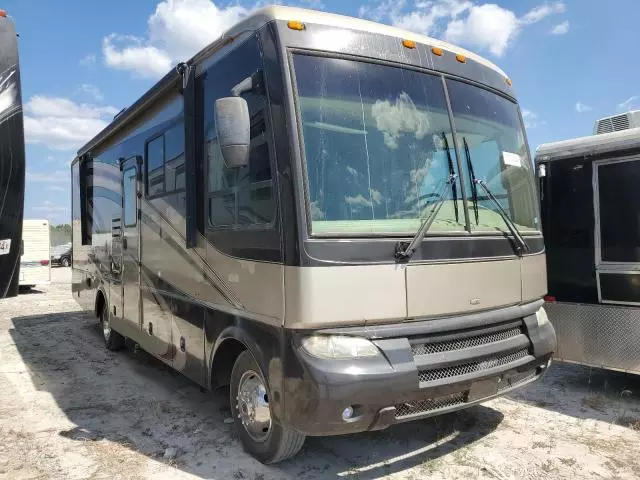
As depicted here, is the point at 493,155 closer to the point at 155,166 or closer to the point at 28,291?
the point at 155,166

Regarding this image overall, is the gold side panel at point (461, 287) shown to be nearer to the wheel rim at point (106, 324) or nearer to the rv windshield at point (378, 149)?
the rv windshield at point (378, 149)

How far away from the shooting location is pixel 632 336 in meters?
4.88

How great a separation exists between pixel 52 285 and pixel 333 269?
18481 mm

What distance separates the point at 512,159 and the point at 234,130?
90.8 inches

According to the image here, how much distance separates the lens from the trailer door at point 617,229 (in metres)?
4.86

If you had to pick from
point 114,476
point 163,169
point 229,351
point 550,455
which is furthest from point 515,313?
point 163,169

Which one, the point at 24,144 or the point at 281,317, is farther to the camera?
the point at 24,144

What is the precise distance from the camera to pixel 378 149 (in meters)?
3.46

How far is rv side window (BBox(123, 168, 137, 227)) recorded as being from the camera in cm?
611

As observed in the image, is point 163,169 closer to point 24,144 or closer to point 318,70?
point 24,144

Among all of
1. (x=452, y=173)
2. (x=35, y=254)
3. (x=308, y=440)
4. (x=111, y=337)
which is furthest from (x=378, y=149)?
(x=35, y=254)

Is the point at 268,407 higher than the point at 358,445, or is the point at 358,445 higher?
the point at 268,407

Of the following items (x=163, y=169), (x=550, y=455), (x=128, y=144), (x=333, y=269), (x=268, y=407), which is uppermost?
(x=128, y=144)

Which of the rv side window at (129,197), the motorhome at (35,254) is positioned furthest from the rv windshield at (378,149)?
the motorhome at (35,254)
